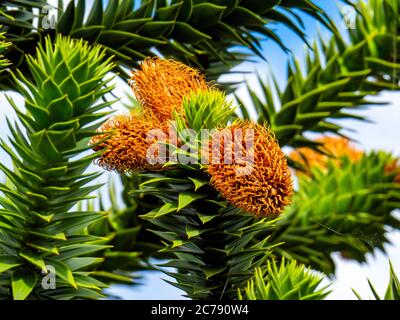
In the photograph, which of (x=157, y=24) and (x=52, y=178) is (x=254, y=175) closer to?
(x=52, y=178)

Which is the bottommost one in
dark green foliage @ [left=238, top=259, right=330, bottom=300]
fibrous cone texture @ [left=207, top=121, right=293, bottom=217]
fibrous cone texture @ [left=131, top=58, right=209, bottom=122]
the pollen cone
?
dark green foliage @ [left=238, top=259, right=330, bottom=300]

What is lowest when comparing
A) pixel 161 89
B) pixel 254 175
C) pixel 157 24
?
pixel 254 175

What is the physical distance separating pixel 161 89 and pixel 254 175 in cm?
24

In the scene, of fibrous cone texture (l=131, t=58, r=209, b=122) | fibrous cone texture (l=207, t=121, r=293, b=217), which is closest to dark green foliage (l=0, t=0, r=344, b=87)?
fibrous cone texture (l=131, t=58, r=209, b=122)

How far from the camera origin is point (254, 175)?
31.5 inches

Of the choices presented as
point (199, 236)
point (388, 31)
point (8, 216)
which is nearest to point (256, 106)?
point (388, 31)

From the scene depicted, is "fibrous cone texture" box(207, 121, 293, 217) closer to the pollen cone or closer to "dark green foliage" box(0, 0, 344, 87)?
the pollen cone

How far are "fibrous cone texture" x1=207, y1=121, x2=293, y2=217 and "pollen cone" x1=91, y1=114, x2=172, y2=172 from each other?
110mm

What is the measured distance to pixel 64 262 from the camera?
969mm

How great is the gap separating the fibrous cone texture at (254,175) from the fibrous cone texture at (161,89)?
0.13 m

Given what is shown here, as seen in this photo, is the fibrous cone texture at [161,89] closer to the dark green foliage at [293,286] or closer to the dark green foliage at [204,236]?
the dark green foliage at [204,236]

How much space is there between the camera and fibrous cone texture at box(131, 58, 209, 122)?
0.96 m

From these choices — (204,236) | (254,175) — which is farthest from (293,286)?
(204,236)
